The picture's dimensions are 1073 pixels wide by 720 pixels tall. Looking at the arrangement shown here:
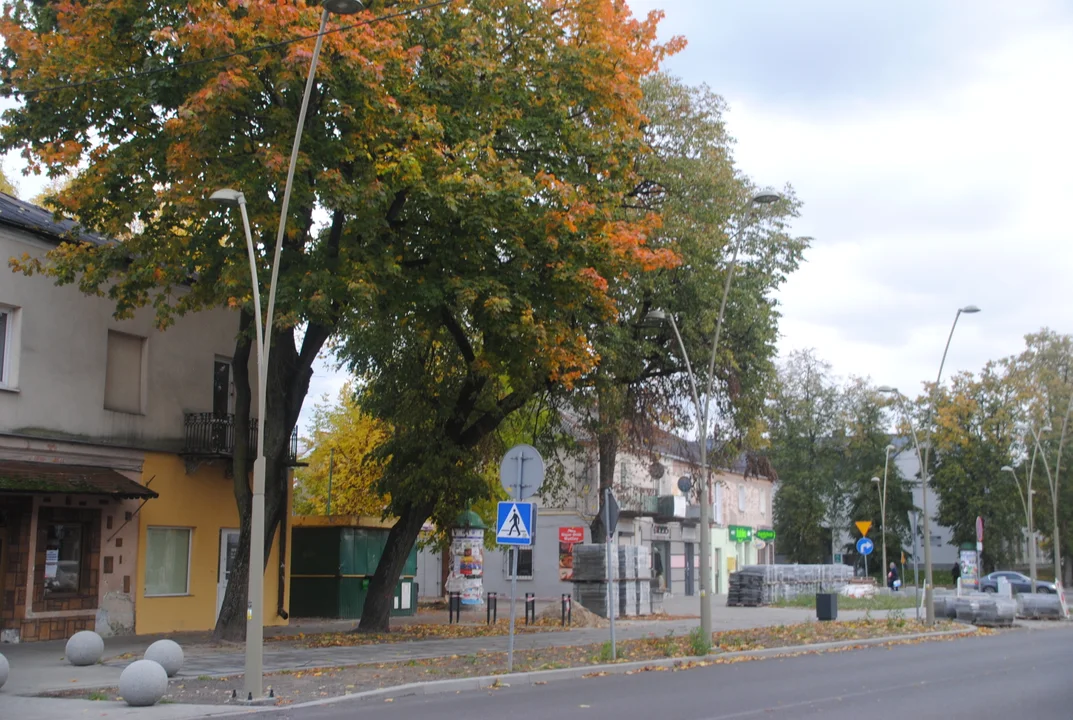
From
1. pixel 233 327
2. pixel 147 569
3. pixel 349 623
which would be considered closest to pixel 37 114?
pixel 233 327

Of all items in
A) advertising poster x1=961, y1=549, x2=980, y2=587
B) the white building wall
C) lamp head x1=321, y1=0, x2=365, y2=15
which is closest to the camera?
lamp head x1=321, y1=0, x2=365, y2=15

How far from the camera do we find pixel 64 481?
1988cm

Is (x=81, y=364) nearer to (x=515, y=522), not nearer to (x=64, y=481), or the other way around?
(x=64, y=481)

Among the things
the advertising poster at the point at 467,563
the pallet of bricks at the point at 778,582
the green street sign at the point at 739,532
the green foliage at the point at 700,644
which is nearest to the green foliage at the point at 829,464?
the green street sign at the point at 739,532

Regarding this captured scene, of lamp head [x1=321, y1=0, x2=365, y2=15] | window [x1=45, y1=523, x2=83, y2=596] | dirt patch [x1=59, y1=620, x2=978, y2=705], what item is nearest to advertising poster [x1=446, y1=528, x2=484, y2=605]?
dirt patch [x1=59, y1=620, x2=978, y2=705]

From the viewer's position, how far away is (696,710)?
11.8 m

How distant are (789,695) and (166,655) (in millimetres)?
8024

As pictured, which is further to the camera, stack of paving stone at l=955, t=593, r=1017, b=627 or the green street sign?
the green street sign

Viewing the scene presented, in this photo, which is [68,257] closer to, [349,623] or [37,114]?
[37,114]

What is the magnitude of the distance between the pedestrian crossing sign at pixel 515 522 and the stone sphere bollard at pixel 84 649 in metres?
→ 6.36

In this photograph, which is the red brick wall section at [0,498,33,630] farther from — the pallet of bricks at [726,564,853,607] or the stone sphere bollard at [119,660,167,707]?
the pallet of bricks at [726,564,853,607]

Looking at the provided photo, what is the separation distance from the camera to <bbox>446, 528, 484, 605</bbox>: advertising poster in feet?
110

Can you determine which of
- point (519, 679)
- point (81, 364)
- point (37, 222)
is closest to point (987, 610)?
point (519, 679)

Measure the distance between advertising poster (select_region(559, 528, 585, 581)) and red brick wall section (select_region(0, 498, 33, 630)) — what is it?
1165 inches
